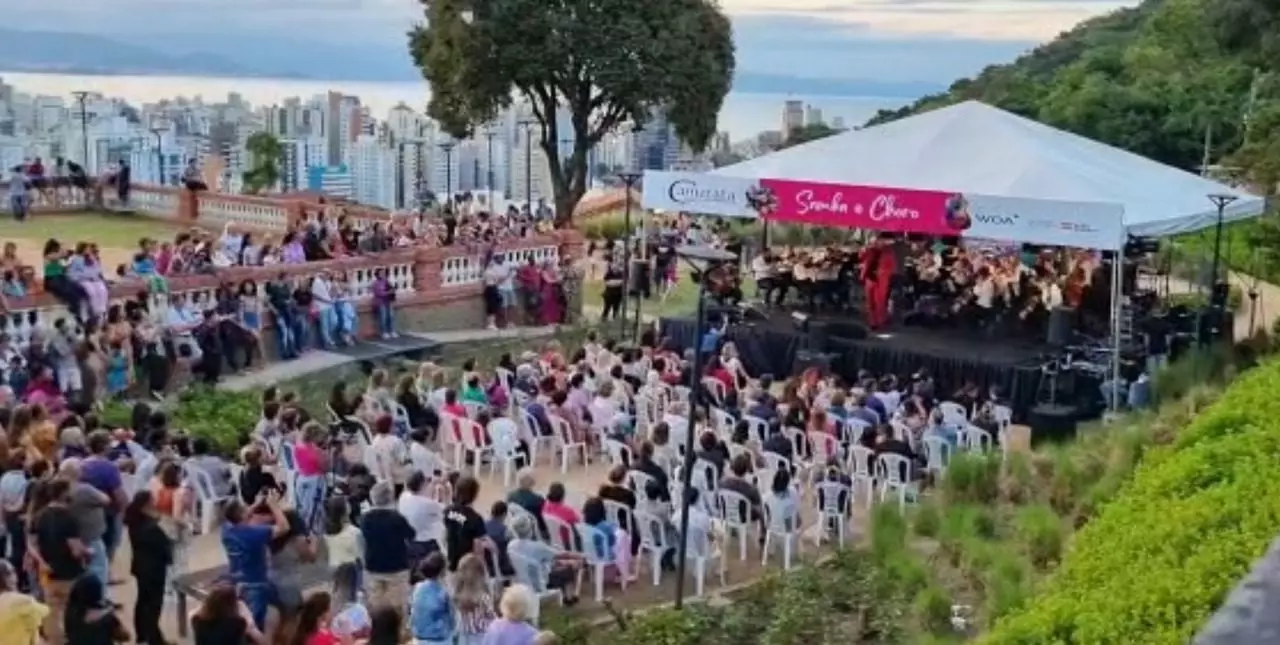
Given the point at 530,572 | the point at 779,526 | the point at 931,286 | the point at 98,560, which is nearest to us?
the point at 98,560

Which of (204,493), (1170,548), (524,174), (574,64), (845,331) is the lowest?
(204,493)

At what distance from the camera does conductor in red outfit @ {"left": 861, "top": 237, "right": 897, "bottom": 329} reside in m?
22.5

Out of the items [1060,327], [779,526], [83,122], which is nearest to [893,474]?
[779,526]

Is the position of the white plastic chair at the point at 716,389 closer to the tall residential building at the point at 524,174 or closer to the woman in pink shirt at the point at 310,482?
the woman in pink shirt at the point at 310,482

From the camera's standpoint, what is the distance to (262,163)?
3803cm

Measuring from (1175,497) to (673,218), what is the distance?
27463mm

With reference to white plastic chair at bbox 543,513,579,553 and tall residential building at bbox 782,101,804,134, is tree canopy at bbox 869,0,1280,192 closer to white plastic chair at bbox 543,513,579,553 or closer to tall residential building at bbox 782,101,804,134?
tall residential building at bbox 782,101,804,134

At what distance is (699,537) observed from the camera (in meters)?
12.4

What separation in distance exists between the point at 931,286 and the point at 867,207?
4335mm

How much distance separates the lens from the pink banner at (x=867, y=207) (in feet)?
62.8

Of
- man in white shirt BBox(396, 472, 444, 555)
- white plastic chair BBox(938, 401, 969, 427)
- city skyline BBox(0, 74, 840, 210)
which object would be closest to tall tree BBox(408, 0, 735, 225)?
city skyline BBox(0, 74, 840, 210)

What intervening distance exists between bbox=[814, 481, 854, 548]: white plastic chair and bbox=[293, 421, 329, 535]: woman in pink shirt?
3.97 metres

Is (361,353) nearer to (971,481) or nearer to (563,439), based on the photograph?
(563,439)

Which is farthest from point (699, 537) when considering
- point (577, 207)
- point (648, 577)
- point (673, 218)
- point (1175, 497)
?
point (577, 207)
